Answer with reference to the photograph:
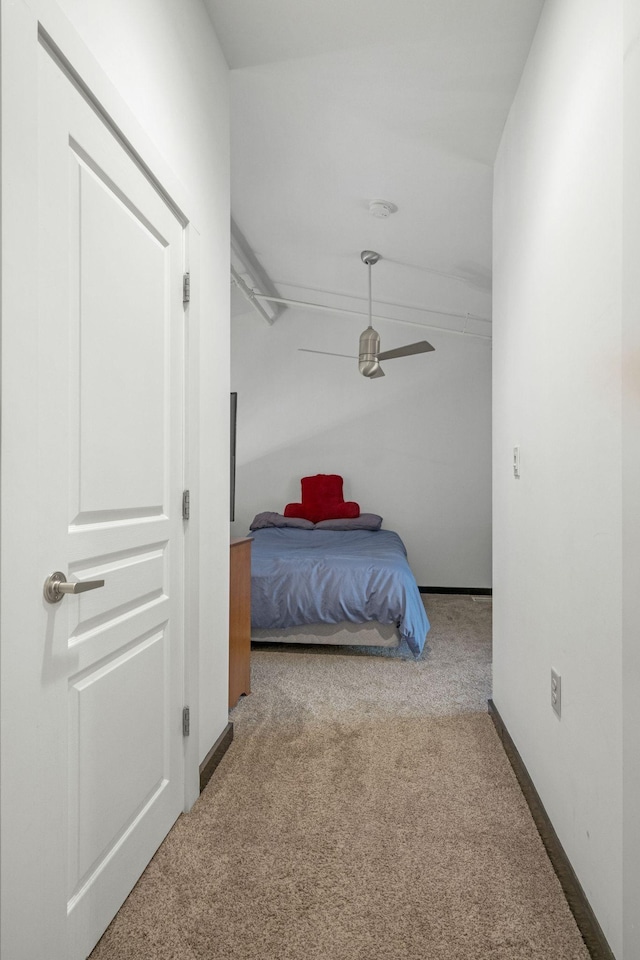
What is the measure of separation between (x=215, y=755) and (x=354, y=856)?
71 centimetres

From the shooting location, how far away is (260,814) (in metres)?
1.85

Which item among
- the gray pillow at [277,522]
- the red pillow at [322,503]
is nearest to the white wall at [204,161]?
the gray pillow at [277,522]

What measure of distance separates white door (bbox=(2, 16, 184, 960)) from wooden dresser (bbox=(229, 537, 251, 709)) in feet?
2.86

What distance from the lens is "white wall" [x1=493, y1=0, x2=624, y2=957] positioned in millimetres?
1276

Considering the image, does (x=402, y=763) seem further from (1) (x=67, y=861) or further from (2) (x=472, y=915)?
(1) (x=67, y=861)

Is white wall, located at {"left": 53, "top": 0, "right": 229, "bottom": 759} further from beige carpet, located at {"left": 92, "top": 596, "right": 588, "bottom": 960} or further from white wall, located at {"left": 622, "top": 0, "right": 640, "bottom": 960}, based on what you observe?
white wall, located at {"left": 622, "top": 0, "right": 640, "bottom": 960}

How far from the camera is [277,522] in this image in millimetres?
5695

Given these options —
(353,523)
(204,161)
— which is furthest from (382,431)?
(204,161)

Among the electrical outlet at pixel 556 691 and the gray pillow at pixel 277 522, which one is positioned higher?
the gray pillow at pixel 277 522

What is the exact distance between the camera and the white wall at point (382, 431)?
6.07 meters

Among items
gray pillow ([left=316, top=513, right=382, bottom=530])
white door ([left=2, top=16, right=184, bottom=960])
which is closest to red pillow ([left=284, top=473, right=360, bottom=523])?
gray pillow ([left=316, top=513, right=382, bottom=530])

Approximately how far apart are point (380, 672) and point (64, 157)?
2971 millimetres

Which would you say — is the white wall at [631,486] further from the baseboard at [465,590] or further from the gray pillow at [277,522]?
the baseboard at [465,590]

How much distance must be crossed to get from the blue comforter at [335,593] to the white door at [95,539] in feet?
6.32
